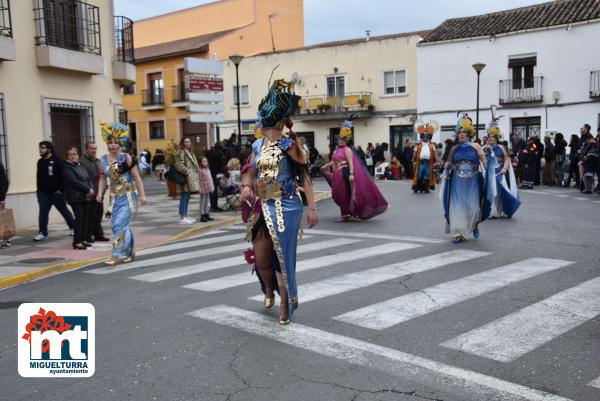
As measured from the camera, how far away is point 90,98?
50.3 feet

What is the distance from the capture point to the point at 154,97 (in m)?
44.3

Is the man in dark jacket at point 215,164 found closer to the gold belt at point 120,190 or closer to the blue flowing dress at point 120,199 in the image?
the blue flowing dress at point 120,199

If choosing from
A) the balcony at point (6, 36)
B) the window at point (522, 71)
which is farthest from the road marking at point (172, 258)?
the window at point (522, 71)

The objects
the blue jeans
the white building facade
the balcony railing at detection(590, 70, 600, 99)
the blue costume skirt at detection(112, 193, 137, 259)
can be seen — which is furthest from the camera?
the white building facade

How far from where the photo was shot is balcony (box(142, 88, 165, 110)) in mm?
43594

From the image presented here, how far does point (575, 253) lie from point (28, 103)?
11.2 metres

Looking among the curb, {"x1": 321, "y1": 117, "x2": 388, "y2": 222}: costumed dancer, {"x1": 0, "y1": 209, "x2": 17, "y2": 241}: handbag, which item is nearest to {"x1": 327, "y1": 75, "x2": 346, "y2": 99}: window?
{"x1": 321, "y1": 117, "x2": 388, "y2": 222}: costumed dancer

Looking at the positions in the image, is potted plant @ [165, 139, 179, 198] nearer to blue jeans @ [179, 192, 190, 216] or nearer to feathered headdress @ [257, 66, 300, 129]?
blue jeans @ [179, 192, 190, 216]

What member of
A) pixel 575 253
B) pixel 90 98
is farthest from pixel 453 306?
pixel 90 98

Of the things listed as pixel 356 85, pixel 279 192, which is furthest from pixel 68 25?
pixel 356 85

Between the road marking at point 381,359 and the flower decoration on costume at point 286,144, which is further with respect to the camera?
the flower decoration on costume at point 286,144

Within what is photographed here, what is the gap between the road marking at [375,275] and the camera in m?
6.68

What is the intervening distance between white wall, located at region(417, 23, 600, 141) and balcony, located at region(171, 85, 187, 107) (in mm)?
16657

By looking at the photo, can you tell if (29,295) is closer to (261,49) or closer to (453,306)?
(453,306)
